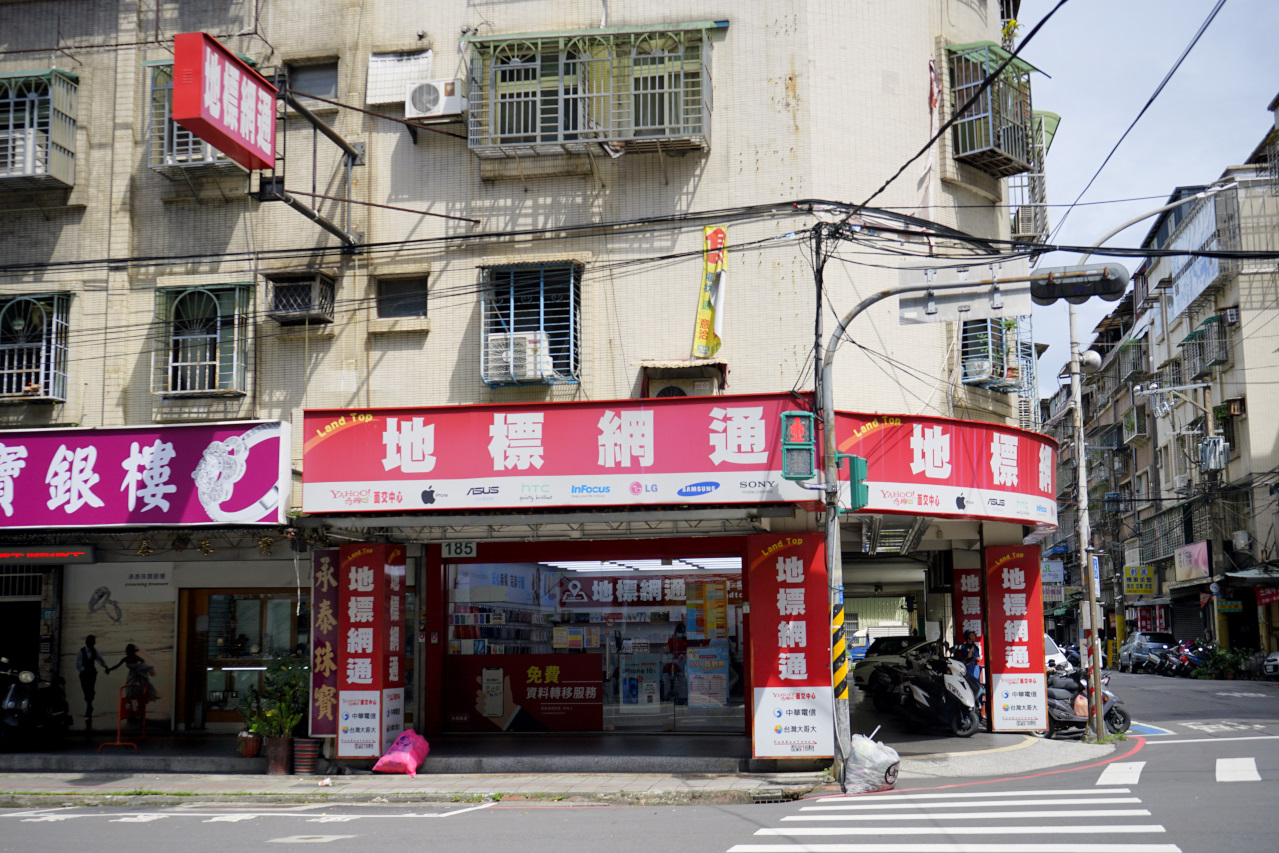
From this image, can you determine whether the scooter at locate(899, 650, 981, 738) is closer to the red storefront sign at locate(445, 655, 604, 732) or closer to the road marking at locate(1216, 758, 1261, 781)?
the road marking at locate(1216, 758, 1261, 781)

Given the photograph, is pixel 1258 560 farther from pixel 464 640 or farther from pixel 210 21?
pixel 210 21

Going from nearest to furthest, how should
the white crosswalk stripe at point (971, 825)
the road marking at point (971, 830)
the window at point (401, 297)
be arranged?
1. the white crosswalk stripe at point (971, 825)
2. the road marking at point (971, 830)
3. the window at point (401, 297)

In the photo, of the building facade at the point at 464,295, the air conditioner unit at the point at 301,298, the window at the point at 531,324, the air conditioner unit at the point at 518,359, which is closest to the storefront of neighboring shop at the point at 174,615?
the building facade at the point at 464,295

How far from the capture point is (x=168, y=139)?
18.0 meters

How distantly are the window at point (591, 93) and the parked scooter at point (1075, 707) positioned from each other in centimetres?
1112

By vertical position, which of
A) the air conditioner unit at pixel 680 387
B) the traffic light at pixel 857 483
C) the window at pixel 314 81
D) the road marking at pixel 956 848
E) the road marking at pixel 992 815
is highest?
the window at pixel 314 81

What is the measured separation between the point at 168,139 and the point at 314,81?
8.24 feet

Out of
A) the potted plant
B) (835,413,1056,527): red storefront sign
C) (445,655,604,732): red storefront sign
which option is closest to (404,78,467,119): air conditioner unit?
(835,413,1056,527): red storefront sign

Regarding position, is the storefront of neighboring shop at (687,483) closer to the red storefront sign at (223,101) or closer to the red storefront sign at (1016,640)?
the red storefront sign at (1016,640)

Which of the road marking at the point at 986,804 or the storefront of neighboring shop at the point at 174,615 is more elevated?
the storefront of neighboring shop at the point at 174,615

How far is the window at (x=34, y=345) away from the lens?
725 inches

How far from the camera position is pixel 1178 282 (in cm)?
4700

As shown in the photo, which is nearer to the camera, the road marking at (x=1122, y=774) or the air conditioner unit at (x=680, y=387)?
the road marking at (x=1122, y=774)

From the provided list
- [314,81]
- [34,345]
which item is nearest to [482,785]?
[34,345]
